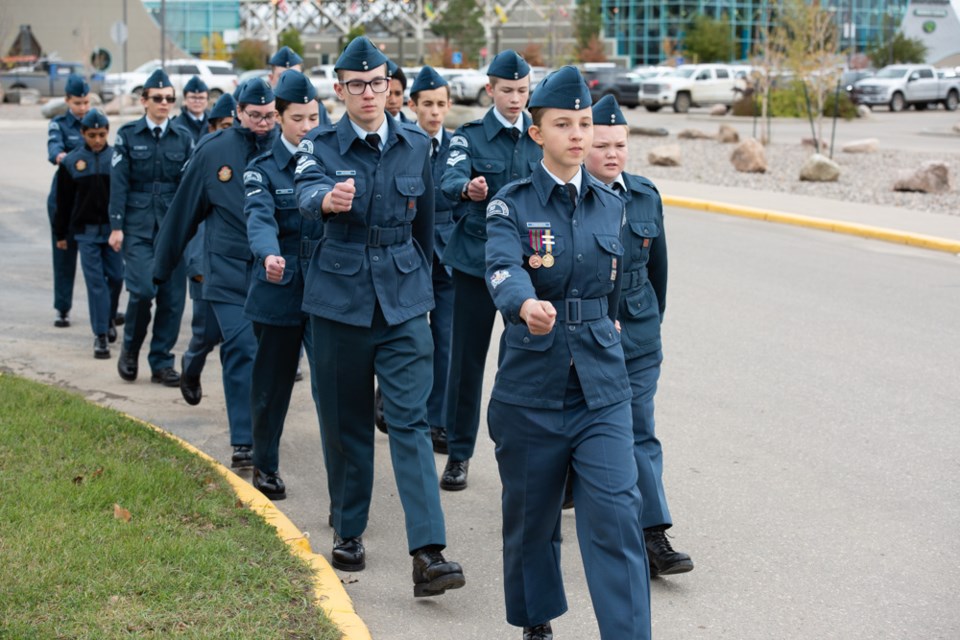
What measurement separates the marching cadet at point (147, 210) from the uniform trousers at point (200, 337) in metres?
0.95

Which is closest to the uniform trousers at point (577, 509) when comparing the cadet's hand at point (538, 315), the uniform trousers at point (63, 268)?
the cadet's hand at point (538, 315)

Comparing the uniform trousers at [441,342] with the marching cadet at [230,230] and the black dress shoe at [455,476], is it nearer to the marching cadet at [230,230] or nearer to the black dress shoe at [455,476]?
the black dress shoe at [455,476]

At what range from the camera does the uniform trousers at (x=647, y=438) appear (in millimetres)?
5418

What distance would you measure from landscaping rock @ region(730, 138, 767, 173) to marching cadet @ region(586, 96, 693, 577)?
20.1 meters

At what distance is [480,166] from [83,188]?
4.99 metres

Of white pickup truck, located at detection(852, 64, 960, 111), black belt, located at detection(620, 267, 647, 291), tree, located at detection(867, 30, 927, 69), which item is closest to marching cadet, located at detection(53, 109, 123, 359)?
black belt, located at detection(620, 267, 647, 291)

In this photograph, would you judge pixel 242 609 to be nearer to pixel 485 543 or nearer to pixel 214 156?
pixel 485 543

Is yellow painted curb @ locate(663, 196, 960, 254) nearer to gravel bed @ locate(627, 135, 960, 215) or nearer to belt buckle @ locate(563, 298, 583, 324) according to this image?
gravel bed @ locate(627, 135, 960, 215)

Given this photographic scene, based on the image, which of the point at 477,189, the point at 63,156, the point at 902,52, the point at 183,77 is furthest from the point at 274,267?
the point at 902,52

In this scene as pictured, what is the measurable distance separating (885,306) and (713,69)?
41375 mm

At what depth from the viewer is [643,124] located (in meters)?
41.8

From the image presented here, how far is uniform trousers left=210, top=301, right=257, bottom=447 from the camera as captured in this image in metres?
7.05

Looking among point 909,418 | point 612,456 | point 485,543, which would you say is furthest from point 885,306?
point 612,456

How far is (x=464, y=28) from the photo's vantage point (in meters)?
86.2
